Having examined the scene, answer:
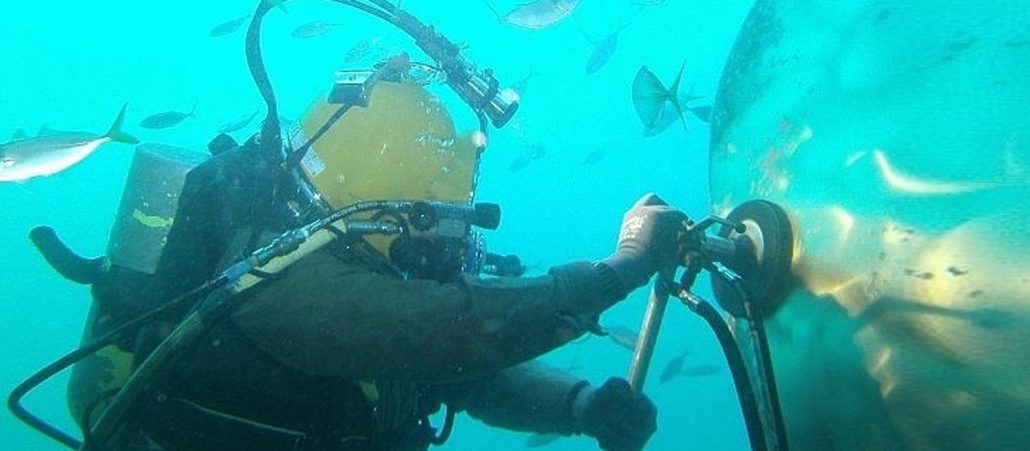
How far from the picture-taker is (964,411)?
1541 millimetres

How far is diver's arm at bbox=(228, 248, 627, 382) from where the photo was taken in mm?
2059

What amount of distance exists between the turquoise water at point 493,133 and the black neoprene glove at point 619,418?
43574mm

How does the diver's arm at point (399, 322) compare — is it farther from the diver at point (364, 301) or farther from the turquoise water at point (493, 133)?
the turquoise water at point (493, 133)

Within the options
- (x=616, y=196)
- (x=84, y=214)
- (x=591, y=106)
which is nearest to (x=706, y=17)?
(x=591, y=106)

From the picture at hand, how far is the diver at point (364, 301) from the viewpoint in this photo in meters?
2.08

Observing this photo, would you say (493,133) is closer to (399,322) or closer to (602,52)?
(602,52)

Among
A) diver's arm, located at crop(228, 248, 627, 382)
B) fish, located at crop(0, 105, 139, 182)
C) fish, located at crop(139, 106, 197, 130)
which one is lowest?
diver's arm, located at crop(228, 248, 627, 382)

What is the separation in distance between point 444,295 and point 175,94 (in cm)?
7596

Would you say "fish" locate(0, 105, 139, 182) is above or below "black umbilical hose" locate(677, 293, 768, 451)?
above

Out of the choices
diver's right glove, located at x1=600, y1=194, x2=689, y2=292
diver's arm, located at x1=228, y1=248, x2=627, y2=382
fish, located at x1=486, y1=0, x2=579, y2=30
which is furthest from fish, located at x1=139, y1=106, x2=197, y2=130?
diver's right glove, located at x1=600, y1=194, x2=689, y2=292

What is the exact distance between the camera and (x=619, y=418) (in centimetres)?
279

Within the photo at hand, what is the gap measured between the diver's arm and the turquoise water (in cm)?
4439

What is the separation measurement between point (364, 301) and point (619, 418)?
123cm

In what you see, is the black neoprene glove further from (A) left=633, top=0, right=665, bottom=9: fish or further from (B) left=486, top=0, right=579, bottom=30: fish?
(A) left=633, top=0, right=665, bottom=9: fish
